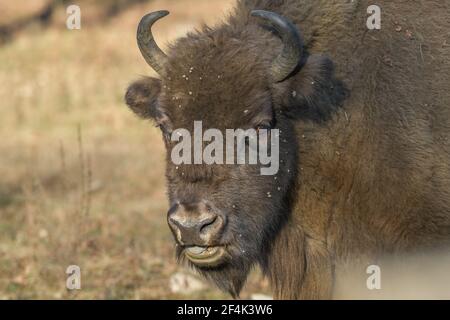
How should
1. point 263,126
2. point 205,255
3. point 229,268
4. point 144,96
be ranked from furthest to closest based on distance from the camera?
1. point 144,96
2. point 229,268
3. point 263,126
4. point 205,255

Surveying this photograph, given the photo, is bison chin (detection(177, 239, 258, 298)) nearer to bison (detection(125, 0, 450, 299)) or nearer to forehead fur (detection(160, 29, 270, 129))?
bison (detection(125, 0, 450, 299))

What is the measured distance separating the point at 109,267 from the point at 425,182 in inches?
150

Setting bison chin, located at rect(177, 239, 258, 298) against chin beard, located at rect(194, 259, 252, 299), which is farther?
chin beard, located at rect(194, 259, 252, 299)

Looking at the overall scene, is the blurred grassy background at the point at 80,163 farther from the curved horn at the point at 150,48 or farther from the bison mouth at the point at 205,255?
the bison mouth at the point at 205,255

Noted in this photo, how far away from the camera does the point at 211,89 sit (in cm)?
603

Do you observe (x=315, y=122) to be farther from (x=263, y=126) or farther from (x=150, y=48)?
(x=150, y=48)

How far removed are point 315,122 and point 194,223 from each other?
1412 mm

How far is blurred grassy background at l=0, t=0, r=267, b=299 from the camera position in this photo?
8.76 m

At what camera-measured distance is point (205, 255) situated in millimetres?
5953

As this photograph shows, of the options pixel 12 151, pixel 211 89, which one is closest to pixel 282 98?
pixel 211 89

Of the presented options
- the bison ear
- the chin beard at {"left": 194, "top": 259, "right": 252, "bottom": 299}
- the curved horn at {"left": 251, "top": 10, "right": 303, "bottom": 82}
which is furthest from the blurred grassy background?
the curved horn at {"left": 251, "top": 10, "right": 303, "bottom": 82}

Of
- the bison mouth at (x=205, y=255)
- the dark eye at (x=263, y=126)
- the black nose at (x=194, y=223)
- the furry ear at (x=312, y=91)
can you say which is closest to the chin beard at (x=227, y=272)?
the bison mouth at (x=205, y=255)

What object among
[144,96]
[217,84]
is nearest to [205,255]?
[217,84]

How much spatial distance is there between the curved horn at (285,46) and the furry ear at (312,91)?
11 cm
